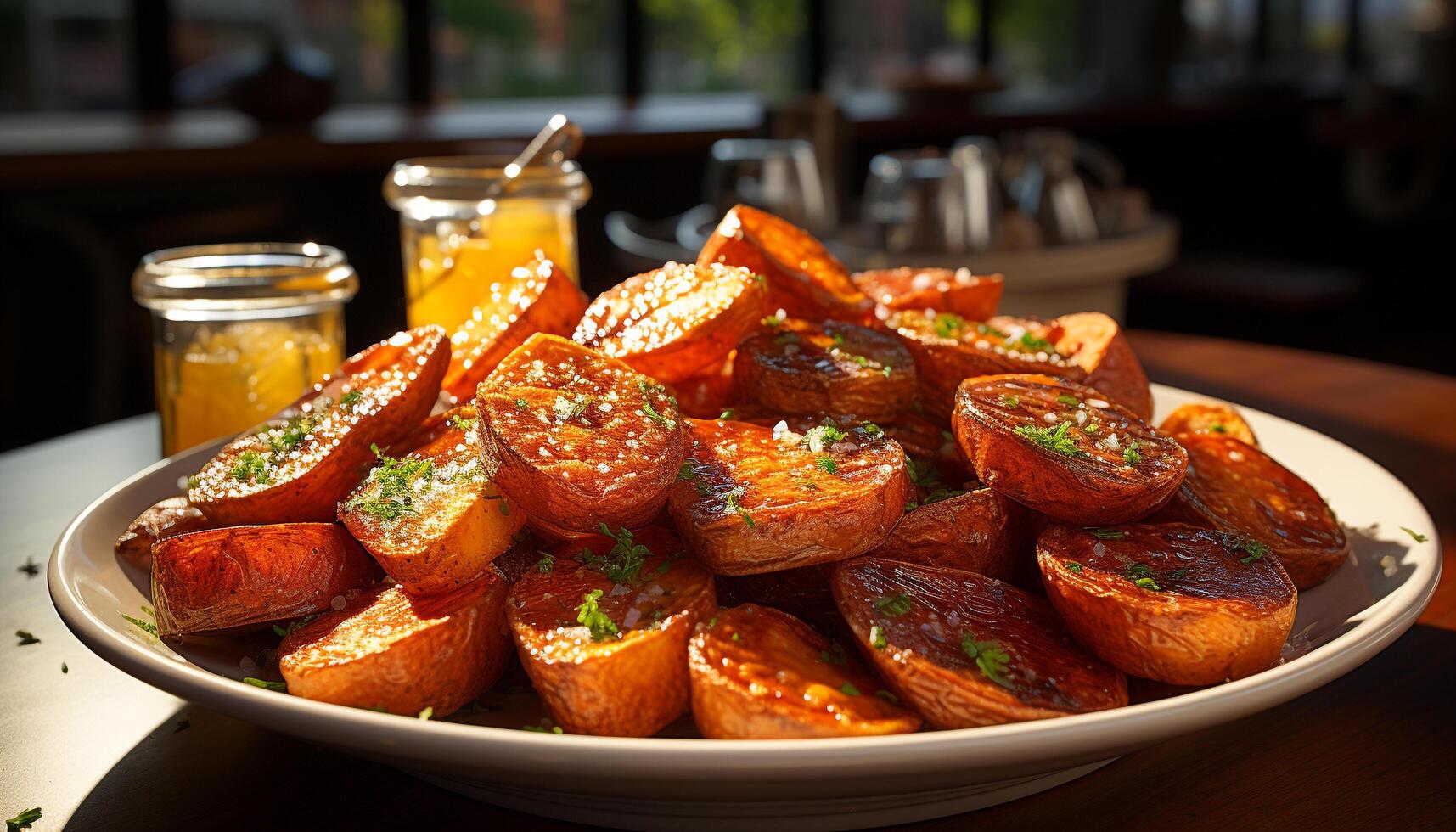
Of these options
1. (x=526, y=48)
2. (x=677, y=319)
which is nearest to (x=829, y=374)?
(x=677, y=319)

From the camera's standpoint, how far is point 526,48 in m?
6.29

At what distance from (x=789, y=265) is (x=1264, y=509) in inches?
17.8

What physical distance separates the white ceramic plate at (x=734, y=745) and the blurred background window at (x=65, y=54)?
183 inches

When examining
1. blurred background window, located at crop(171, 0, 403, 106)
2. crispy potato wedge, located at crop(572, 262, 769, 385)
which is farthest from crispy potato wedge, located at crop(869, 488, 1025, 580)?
blurred background window, located at crop(171, 0, 403, 106)

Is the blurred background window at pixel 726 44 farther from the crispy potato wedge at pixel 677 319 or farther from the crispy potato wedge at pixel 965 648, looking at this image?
the crispy potato wedge at pixel 965 648

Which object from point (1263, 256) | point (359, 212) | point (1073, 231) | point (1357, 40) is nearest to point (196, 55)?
point (359, 212)

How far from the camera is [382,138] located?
178 inches

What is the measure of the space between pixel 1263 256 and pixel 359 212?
6295 millimetres

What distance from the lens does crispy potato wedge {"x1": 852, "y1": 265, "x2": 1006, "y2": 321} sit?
4.11 ft

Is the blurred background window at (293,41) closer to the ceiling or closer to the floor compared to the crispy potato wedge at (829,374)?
closer to the ceiling

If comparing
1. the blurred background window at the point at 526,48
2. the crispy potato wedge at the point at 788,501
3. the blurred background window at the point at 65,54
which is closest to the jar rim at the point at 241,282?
the crispy potato wedge at the point at 788,501

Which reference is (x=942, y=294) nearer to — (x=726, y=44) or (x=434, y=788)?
(x=434, y=788)

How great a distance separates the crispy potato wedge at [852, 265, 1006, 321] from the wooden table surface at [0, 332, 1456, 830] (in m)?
0.47

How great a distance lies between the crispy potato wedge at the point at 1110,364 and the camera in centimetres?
115
